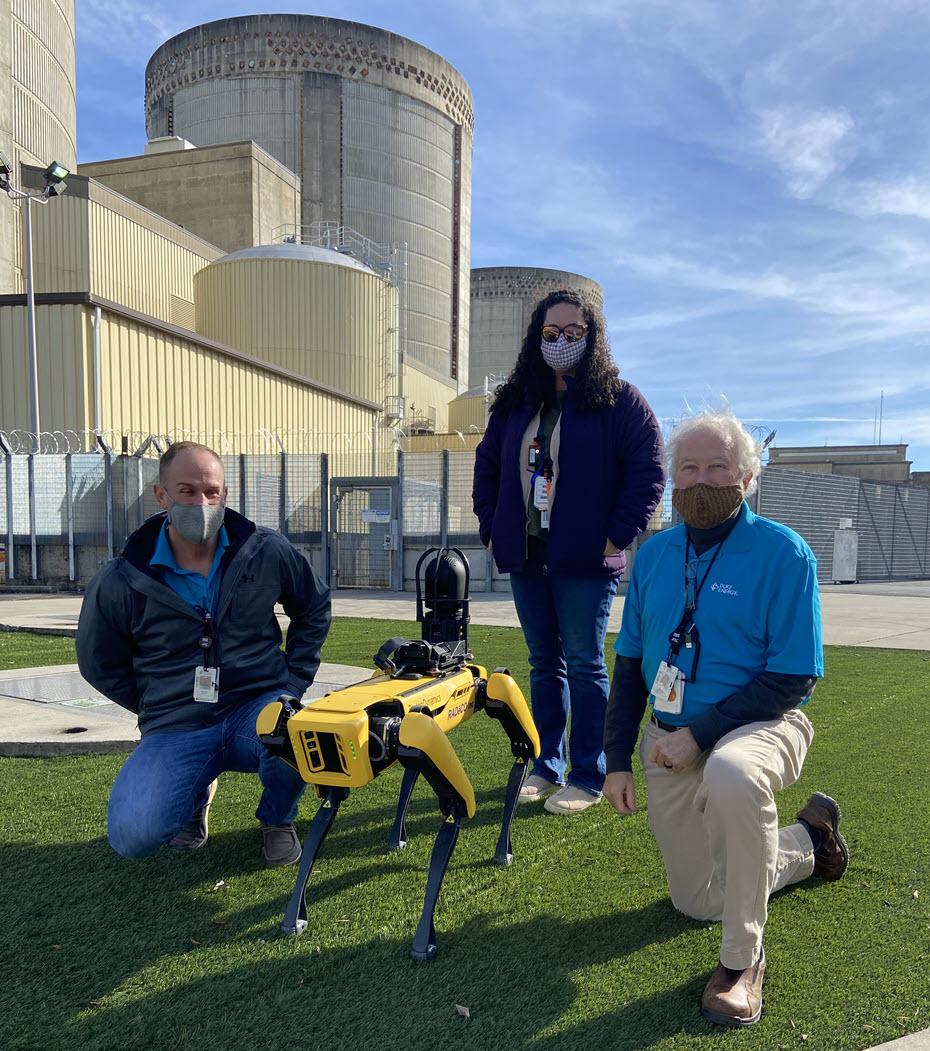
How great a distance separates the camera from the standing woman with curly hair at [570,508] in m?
3.44

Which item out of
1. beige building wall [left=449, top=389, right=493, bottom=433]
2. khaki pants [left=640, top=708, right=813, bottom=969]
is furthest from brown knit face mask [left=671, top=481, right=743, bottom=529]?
beige building wall [left=449, top=389, right=493, bottom=433]

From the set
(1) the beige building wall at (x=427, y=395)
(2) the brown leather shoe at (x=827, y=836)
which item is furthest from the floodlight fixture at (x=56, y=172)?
(1) the beige building wall at (x=427, y=395)

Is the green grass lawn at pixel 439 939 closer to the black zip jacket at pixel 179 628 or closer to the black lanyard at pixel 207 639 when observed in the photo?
the black zip jacket at pixel 179 628

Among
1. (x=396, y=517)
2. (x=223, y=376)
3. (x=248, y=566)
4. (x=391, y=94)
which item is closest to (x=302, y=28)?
(x=391, y=94)

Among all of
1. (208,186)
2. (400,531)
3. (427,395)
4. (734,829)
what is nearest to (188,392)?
(400,531)

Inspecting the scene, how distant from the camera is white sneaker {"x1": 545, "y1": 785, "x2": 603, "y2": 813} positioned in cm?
340

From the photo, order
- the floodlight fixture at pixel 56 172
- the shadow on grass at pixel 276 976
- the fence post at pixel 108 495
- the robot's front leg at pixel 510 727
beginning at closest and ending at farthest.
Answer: the shadow on grass at pixel 276 976, the robot's front leg at pixel 510 727, the fence post at pixel 108 495, the floodlight fixture at pixel 56 172

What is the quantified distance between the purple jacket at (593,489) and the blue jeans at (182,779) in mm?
1224

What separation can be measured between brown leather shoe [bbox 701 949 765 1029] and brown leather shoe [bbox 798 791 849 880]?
73cm

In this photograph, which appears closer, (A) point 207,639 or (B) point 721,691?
(B) point 721,691

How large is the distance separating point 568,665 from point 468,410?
38.2 meters

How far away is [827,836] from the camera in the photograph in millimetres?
2672

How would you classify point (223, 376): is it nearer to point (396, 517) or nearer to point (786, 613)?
point (396, 517)

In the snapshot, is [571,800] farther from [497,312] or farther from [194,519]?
[497,312]
